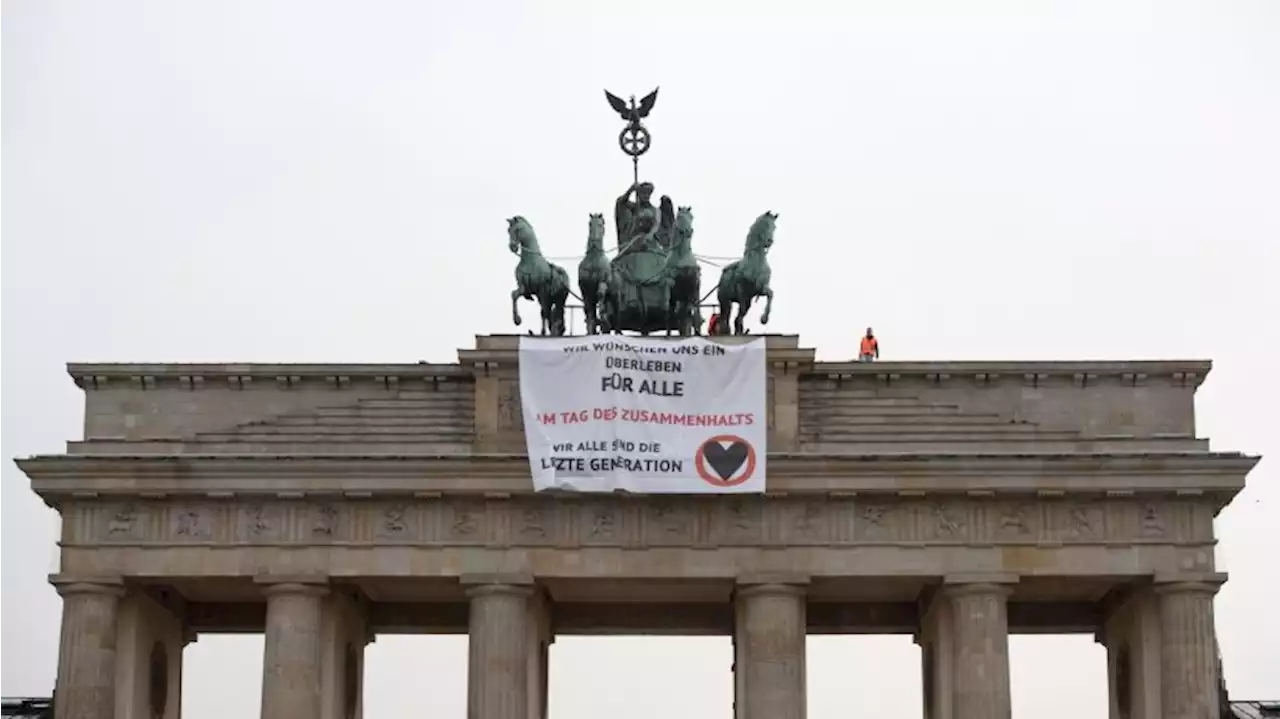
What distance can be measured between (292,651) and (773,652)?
408 inches

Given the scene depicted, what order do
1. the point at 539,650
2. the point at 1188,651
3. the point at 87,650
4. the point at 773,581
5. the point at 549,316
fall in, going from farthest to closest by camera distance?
the point at 539,650 < the point at 549,316 < the point at 773,581 < the point at 87,650 < the point at 1188,651

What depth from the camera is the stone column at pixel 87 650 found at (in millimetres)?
61031

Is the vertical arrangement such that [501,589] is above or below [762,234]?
below

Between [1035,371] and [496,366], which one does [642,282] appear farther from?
[1035,371]

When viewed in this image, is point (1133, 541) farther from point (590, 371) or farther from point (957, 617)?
point (590, 371)

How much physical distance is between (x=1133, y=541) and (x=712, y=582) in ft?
30.1

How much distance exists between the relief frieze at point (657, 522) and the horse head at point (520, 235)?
5896 mm

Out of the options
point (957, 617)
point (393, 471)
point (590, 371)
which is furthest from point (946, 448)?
point (393, 471)

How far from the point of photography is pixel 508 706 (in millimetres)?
61188

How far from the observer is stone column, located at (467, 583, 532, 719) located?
61.2m

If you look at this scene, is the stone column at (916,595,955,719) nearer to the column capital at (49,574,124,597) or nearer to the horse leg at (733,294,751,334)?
the horse leg at (733,294,751,334)

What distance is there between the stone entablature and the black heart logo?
1022 mm

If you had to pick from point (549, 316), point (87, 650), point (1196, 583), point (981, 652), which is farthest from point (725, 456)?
point (87, 650)

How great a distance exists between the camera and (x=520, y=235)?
6406cm
